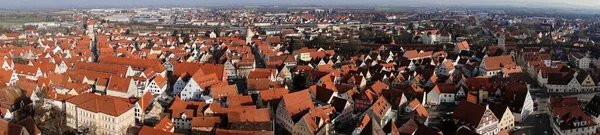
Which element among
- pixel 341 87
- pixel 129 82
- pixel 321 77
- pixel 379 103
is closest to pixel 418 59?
pixel 321 77

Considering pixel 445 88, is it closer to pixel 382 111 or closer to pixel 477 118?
pixel 382 111

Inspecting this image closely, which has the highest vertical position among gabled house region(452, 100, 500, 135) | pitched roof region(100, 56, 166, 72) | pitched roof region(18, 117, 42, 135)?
pitched roof region(100, 56, 166, 72)

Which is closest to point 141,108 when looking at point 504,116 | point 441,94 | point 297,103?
point 297,103

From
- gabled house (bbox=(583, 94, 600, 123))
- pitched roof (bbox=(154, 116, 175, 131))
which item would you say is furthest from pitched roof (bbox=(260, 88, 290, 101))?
gabled house (bbox=(583, 94, 600, 123))

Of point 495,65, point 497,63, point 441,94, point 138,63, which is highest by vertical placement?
point 497,63

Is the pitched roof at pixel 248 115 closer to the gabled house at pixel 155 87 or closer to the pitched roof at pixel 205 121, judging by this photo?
the pitched roof at pixel 205 121

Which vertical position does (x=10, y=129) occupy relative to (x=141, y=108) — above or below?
below

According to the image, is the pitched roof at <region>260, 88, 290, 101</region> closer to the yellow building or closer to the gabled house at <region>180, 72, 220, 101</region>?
the gabled house at <region>180, 72, 220, 101</region>

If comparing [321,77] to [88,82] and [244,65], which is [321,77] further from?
[88,82]
